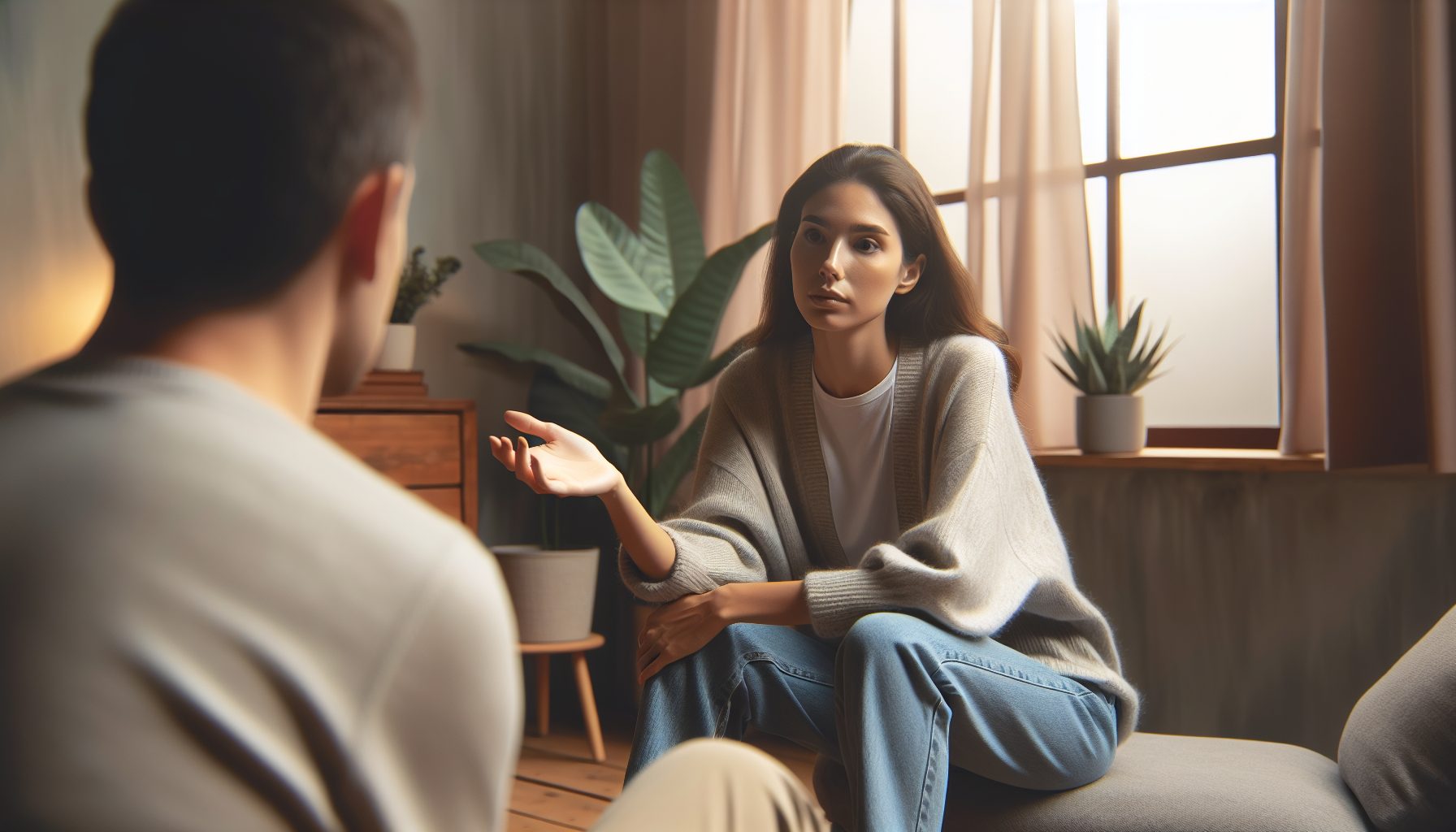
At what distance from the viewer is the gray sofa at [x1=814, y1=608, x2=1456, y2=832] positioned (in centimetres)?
109

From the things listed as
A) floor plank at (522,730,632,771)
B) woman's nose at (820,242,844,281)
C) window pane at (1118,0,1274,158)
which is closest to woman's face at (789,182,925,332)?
woman's nose at (820,242,844,281)

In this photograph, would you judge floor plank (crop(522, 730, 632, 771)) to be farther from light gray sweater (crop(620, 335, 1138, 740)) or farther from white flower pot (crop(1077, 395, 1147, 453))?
white flower pot (crop(1077, 395, 1147, 453))

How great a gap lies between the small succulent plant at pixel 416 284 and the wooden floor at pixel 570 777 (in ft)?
3.93

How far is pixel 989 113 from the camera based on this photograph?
2.39 metres

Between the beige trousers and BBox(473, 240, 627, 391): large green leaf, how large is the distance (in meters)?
2.17

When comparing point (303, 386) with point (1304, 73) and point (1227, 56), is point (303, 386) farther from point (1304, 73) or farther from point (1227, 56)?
point (1227, 56)

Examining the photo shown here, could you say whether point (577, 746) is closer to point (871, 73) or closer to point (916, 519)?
point (916, 519)

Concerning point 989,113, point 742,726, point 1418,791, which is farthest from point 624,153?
point 1418,791

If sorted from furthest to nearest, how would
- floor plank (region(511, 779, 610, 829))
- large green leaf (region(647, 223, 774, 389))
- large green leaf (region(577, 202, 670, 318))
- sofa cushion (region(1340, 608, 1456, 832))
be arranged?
large green leaf (region(577, 202, 670, 318)), large green leaf (region(647, 223, 774, 389)), floor plank (region(511, 779, 610, 829)), sofa cushion (region(1340, 608, 1456, 832))

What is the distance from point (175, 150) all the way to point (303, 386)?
118mm

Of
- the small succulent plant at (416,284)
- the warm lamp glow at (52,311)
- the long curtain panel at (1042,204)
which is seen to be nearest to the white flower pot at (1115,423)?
the long curtain panel at (1042,204)

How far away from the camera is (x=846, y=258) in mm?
1519

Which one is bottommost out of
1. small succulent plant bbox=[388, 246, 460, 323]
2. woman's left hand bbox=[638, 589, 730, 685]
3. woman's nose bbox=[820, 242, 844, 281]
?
woman's left hand bbox=[638, 589, 730, 685]

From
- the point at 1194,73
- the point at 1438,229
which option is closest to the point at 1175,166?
the point at 1194,73
